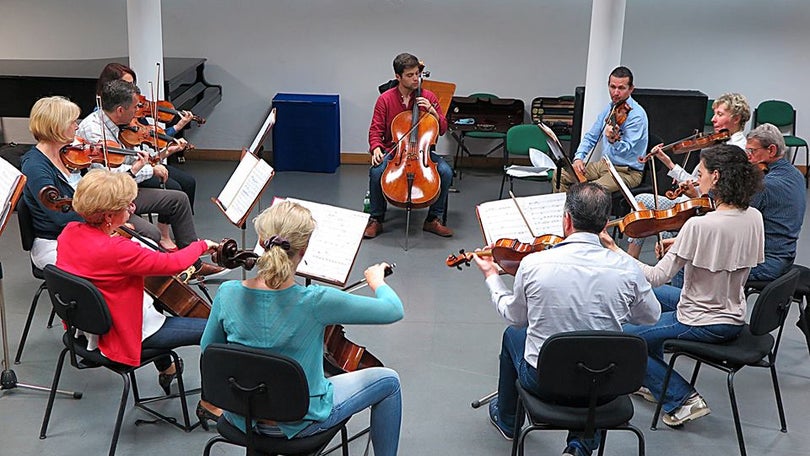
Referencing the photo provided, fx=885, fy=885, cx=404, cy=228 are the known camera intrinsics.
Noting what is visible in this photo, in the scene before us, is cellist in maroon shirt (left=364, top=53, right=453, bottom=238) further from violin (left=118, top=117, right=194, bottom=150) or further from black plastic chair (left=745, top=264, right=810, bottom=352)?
black plastic chair (left=745, top=264, right=810, bottom=352)

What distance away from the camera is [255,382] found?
9.00 ft

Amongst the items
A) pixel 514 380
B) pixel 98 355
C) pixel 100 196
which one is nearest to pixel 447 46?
pixel 514 380

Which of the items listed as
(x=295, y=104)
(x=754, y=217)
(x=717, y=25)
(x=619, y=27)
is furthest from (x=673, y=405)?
(x=717, y=25)

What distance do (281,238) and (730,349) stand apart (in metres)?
1.99

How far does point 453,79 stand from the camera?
8.85 meters

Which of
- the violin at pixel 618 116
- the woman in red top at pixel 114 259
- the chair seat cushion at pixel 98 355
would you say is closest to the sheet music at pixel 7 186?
the woman in red top at pixel 114 259

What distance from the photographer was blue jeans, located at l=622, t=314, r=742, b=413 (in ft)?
12.1

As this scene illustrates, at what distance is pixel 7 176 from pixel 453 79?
5646 mm

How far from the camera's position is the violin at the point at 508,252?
3.57 metres

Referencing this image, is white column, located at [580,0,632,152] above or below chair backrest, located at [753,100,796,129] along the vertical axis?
above

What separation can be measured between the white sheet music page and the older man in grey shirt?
0.83m

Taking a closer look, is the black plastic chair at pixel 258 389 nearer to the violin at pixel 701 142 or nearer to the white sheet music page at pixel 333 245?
the white sheet music page at pixel 333 245

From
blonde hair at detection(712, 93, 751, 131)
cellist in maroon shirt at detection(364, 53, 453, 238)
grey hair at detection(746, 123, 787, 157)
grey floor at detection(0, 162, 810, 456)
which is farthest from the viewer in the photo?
cellist in maroon shirt at detection(364, 53, 453, 238)

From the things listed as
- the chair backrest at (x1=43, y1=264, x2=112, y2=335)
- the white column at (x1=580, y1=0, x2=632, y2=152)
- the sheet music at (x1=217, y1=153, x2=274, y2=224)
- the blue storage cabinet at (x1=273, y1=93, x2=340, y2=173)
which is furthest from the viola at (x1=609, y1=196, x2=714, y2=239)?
the blue storage cabinet at (x1=273, y1=93, x2=340, y2=173)
